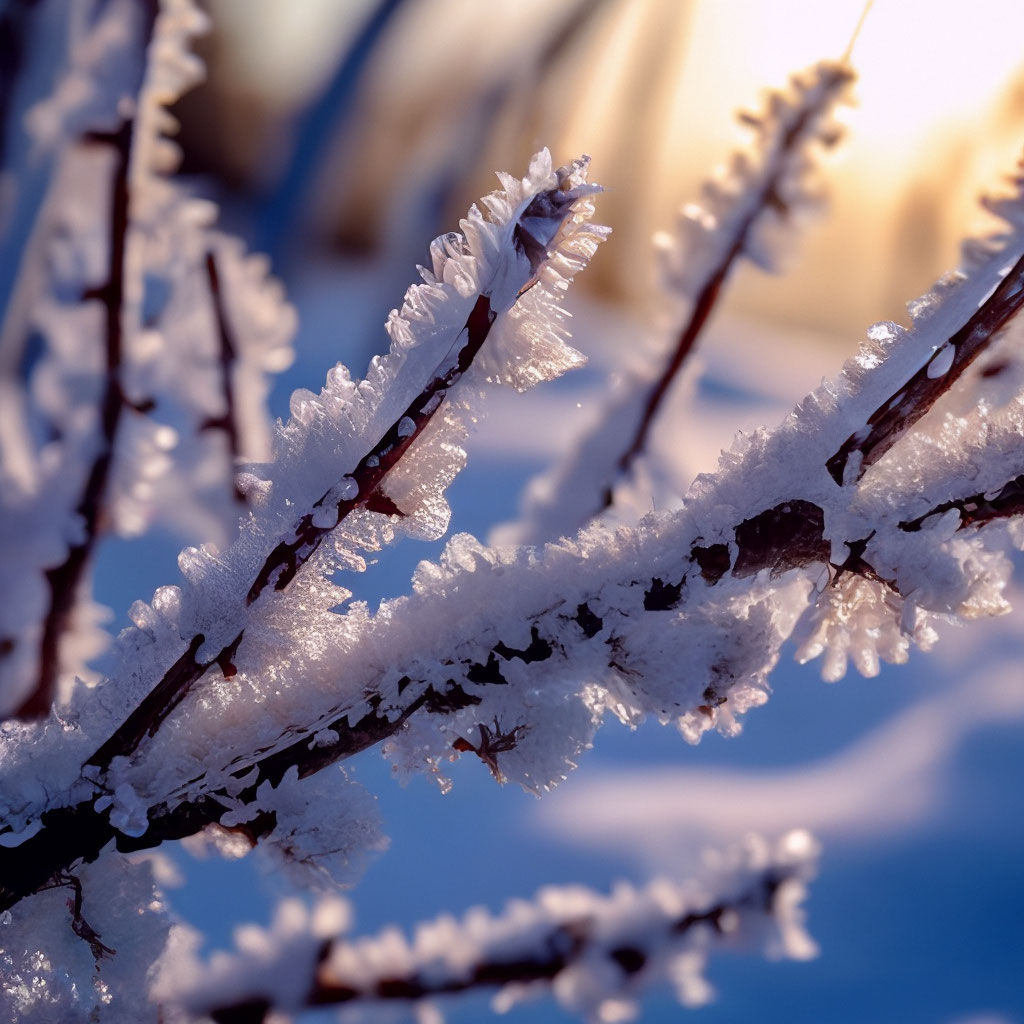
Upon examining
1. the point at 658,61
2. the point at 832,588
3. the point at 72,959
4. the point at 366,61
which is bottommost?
the point at 72,959

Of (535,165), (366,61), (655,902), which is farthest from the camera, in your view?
(366,61)

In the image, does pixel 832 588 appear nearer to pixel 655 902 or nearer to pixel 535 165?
pixel 535 165

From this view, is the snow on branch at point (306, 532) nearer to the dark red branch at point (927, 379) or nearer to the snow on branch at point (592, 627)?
the snow on branch at point (592, 627)

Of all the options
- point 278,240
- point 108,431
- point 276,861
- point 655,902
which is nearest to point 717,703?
point 276,861

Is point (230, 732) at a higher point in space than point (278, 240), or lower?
lower

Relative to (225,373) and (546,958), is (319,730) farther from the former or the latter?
(225,373)

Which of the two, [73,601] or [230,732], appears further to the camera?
[73,601]
